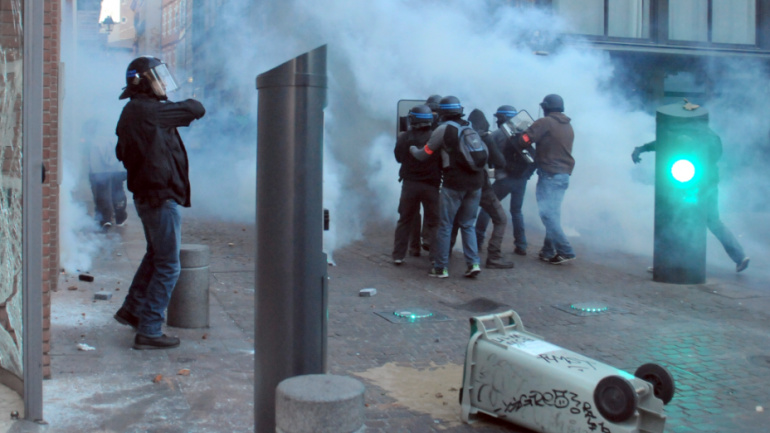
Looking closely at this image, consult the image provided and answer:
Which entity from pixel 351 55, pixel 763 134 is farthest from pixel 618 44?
pixel 351 55

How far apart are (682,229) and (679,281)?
0.49m

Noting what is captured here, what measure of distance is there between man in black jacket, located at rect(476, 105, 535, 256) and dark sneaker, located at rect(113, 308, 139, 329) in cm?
437

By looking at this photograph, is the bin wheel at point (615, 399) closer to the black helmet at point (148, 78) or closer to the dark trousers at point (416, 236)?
the black helmet at point (148, 78)

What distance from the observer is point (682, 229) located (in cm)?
658

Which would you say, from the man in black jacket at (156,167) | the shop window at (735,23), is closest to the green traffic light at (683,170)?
the man in black jacket at (156,167)

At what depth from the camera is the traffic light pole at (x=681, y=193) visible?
6.51m

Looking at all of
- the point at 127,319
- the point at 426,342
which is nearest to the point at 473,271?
the point at 426,342

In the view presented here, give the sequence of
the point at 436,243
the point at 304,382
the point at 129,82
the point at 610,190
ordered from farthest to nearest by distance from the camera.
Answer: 1. the point at 610,190
2. the point at 436,243
3. the point at 129,82
4. the point at 304,382

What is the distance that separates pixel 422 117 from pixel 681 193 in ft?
8.13

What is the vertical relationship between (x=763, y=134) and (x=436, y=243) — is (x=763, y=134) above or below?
above

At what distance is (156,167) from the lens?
13.5 feet

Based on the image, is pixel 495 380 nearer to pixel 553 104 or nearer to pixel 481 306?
pixel 481 306

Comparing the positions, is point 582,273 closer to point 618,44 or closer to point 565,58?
point 565,58

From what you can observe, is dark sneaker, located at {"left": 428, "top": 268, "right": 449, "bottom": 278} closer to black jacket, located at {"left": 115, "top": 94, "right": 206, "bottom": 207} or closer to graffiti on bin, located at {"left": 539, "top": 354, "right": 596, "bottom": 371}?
black jacket, located at {"left": 115, "top": 94, "right": 206, "bottom": 207}
